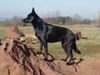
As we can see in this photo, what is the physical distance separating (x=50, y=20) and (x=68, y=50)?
172ft

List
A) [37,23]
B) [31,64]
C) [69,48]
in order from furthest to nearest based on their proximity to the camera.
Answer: [69,48], [37,23], [31,64]

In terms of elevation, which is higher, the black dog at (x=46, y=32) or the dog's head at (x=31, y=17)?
the dog's head at (x=31, y=17)

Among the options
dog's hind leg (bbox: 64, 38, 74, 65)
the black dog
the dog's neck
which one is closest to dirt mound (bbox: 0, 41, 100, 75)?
dog's hind leg (bbox: 64, 38, 74, 65)

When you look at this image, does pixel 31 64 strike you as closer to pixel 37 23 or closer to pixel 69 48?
pixel 37 23

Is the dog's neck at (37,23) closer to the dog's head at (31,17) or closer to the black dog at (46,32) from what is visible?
the black dog at (46,32)

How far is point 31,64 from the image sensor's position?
13.3m

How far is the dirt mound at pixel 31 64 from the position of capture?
12.3 meters

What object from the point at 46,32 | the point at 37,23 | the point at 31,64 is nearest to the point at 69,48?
the point at 46,32

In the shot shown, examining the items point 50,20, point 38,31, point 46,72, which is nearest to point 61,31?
point 38,31

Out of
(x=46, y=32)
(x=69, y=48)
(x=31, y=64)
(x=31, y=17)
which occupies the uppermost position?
(x=31, y=17)

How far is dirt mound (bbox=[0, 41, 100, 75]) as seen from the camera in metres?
12.3

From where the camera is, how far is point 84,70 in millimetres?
14422

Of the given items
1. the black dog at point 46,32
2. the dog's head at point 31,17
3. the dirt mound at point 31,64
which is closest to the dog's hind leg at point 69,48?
the black dog at point 46,32

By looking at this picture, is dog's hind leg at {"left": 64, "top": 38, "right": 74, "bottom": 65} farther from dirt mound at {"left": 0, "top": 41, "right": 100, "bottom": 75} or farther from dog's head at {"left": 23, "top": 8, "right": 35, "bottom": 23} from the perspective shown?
dog's head at {"left": 23, "top": 8, "right": 35, "bottom": 23}
